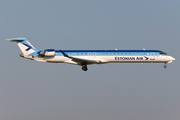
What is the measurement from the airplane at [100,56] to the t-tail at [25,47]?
0.23 metres

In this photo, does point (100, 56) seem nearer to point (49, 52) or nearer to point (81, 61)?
point (81, 61)

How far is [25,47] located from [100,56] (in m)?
11.1

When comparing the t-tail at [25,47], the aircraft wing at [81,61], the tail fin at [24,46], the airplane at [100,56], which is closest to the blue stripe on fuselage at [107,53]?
the airplane at [100,56]

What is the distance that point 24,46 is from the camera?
38281mm

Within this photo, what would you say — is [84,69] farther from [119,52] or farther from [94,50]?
[119,52]

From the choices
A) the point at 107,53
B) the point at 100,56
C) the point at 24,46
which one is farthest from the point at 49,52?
the point at 107,53

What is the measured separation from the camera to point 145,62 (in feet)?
123

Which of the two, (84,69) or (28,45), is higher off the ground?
(28,45)

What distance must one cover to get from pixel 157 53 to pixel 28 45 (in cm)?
1872

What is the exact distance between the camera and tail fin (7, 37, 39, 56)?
38.1 metres

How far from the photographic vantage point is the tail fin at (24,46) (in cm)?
3806

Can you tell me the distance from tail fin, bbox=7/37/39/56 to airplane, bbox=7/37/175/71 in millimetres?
516

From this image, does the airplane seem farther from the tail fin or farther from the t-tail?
the tail fin

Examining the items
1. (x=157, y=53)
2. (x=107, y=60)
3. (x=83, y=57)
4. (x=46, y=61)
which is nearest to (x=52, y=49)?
(x=46, y=61)
